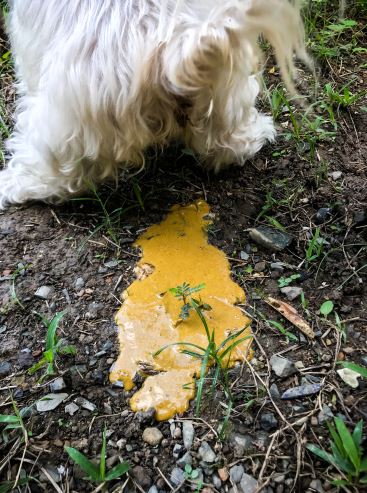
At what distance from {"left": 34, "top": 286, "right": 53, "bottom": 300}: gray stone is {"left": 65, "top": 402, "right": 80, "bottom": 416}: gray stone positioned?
0.37 meters

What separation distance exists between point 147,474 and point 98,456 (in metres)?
0.13

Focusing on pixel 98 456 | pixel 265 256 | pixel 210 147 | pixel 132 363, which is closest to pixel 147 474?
pixel 98 456

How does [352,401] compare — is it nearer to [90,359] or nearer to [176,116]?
[90,359]

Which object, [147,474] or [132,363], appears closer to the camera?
[147,474]

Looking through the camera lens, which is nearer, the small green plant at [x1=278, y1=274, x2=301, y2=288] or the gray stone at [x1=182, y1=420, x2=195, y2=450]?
the gray stone at [x1=182, y1=420, x2=195, y2=450]

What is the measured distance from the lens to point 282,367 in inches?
52.8

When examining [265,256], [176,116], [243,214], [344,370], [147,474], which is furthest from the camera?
[243,214]

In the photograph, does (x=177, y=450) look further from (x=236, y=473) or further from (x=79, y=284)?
(x=79, y=284)

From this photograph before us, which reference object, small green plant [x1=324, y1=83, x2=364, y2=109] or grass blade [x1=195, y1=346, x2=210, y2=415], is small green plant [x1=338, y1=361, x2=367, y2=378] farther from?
small green plant [x1=324, y1=83, x2=364, y2=109]

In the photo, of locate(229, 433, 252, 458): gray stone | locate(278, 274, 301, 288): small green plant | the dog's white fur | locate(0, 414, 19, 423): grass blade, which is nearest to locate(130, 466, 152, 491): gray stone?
locate(229, 433, 252, 458): gray stone

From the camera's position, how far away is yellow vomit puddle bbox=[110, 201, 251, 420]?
1346 millimetres

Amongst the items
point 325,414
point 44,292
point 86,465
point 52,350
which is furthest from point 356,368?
point 44,292

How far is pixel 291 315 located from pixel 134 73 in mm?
803

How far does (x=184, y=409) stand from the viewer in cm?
130
